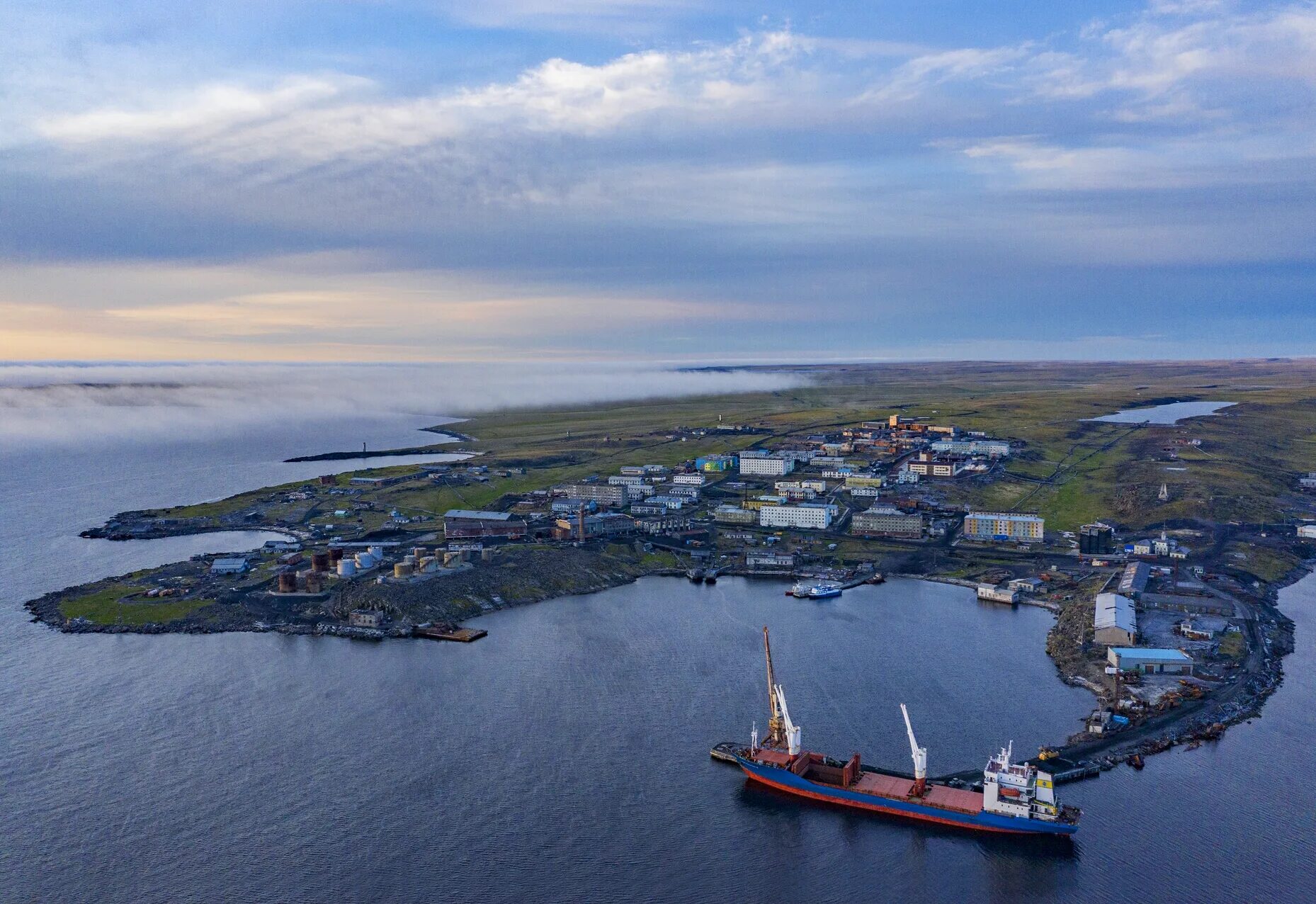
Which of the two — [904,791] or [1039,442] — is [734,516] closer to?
[904,791]

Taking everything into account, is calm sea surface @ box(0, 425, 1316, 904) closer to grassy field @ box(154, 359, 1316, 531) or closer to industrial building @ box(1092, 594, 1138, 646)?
industrial building @ box(1092, 594, 1138, 646)

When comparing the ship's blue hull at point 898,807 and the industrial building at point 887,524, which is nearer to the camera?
the ship's blue hull at point 898,807

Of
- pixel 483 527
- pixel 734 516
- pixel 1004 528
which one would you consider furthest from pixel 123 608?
pixel 1004 528

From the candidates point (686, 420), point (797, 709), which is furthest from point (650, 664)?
point (686, 420)

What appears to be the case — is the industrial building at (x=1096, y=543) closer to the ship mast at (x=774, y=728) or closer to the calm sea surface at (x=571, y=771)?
the calm sea surface at (x=571, y=771)

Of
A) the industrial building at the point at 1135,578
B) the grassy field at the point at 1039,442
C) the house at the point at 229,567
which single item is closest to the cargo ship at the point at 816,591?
the industrial building at the point at 1135,578
